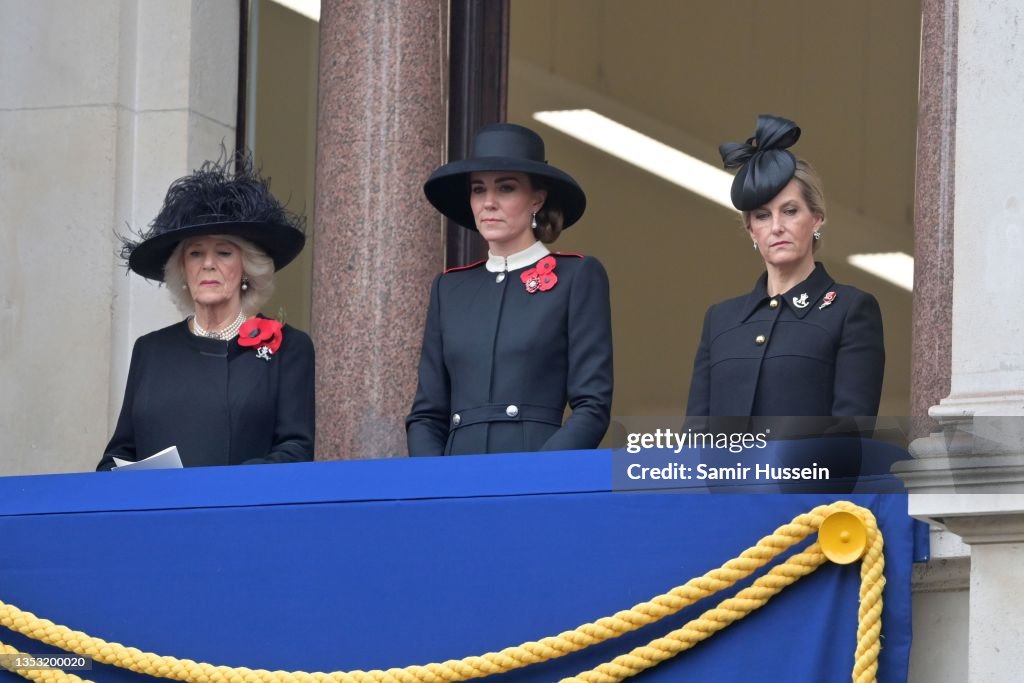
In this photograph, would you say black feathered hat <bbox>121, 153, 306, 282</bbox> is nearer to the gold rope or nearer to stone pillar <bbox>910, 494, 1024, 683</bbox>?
the gold rope

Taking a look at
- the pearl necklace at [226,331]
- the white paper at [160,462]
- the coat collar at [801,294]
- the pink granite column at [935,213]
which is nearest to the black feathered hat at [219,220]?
the pearl necklace at [226,331]

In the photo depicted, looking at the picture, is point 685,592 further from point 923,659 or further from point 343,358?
point 343,358

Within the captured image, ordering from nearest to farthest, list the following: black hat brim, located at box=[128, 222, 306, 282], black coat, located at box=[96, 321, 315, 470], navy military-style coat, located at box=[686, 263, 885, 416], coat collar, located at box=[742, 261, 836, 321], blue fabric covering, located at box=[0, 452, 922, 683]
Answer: blue fabric covering, located at box=[0, 452, 922, 683]
navy military-style coat, located at box=[686, 263, 885, 416]
coat collar, located at box=[742, 261, 836, 321]
black coat, located at box=[96, 321, 315, 470]
black hat brim, located at box=[128, 222, 306, 282]

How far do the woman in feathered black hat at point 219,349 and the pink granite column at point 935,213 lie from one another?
2042 millimetres

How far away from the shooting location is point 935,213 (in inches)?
282

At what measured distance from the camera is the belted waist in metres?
6.11

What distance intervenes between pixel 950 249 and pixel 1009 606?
239 cm

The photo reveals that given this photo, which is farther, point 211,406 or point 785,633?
point 211,406

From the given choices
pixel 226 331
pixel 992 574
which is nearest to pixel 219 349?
pixel 226 331

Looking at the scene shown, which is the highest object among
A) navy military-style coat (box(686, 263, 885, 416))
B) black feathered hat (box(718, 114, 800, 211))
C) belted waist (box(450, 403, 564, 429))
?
black feathered hat (box(718, 114, 800, 211))

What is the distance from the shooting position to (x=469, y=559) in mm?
5547

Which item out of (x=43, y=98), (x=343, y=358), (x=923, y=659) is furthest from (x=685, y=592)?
(x=43, y=98)

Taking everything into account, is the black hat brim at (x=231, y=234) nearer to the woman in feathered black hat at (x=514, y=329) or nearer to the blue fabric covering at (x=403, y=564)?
the woman in feathered black hat at (x=514, y=329)

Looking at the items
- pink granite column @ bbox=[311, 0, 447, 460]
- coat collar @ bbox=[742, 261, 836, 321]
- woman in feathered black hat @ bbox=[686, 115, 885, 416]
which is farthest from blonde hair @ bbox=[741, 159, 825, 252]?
pink granite column @ bbox=[311, 0, 447, 460]
